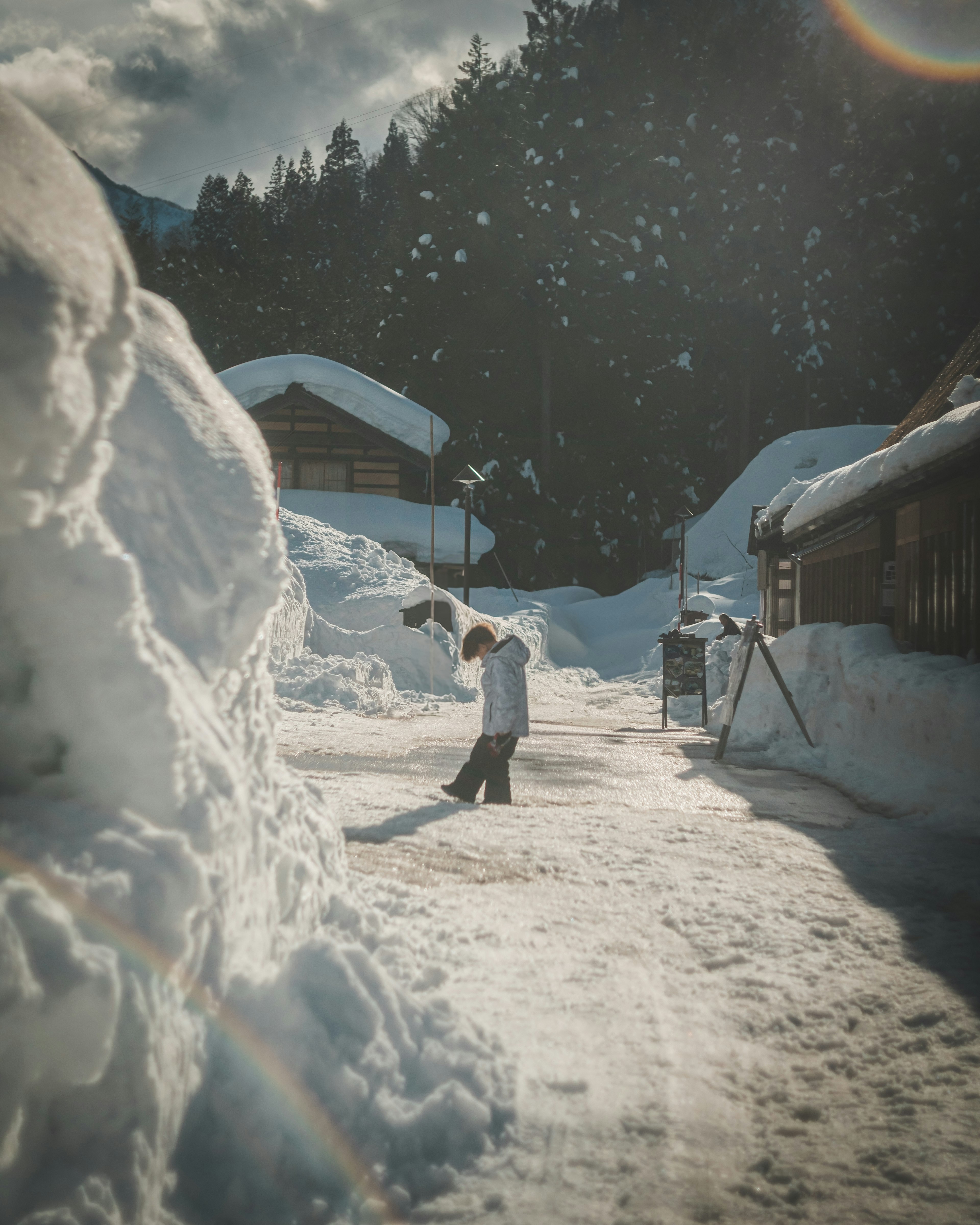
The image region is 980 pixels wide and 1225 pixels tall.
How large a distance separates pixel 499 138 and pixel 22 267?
30.5m

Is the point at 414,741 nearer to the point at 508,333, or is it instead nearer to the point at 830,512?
the point at 830,512

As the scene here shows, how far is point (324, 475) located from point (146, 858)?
21246 millimetres

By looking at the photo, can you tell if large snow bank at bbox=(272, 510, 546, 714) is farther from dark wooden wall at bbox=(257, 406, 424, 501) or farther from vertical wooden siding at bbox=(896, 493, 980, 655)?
vertical wooden siding at bbox=(896, 493, 980, 655)

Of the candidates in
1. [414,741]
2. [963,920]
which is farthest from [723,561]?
[963,920]

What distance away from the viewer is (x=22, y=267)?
4.52 feet

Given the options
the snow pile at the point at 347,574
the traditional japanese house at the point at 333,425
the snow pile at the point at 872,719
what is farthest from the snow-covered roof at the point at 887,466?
the traditional japanese house at the point at 333,425

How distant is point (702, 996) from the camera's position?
8.33 ft

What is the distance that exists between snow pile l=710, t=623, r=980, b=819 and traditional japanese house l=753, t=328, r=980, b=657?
0.39 m

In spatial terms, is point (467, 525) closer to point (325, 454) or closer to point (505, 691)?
point (325, 454)

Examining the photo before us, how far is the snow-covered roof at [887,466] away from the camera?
541 centimetres

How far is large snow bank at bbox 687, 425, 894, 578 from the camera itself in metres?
23.6

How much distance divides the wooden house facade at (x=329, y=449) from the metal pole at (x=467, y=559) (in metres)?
2.30

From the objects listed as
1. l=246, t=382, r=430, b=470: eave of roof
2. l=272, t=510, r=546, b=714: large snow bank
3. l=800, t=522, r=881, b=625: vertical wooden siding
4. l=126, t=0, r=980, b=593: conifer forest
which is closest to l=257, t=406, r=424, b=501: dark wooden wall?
l=246, t=382, r=430, b=470: eave of roof

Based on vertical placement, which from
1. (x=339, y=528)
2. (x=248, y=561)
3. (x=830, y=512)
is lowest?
(x=248, y=561)
